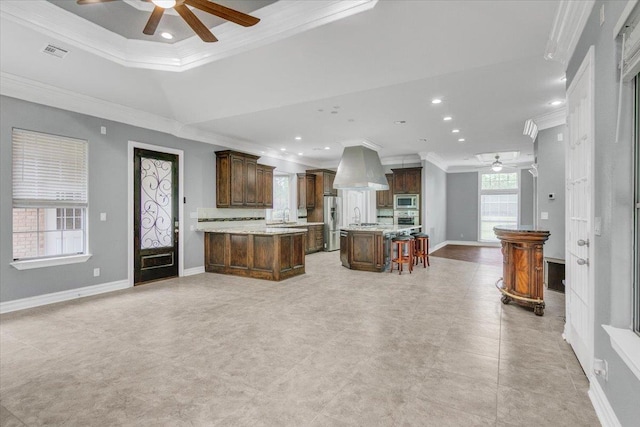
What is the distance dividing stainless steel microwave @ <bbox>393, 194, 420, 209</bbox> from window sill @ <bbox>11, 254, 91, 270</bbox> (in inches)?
303

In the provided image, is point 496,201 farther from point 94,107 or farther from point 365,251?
point 94,107

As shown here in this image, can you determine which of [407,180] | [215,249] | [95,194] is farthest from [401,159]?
[95,194]

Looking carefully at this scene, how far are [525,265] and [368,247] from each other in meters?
3.16

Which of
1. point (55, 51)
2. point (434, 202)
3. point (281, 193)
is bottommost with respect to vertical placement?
point (434, 202)

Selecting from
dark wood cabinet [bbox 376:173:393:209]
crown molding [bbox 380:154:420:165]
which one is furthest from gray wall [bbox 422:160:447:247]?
dark wood cabinet [bbox 376:173:393:209]

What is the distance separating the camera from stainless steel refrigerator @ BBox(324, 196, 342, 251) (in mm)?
9945

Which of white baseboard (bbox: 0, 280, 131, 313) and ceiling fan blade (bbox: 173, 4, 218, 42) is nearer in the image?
ceiling fan blade (bbox: 173, 4, 218, 42)

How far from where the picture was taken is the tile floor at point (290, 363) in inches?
75.4

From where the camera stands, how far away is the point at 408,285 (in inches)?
207

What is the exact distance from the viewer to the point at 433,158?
950cm

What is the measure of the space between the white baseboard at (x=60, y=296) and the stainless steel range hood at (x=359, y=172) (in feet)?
15.0

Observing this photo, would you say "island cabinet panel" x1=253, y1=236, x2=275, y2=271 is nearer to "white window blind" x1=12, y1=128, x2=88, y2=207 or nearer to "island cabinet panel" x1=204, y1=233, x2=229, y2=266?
"island cabinet panel" x1=204, y1=233, x2=229, y2=266

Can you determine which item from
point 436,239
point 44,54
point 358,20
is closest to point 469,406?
point 358,20

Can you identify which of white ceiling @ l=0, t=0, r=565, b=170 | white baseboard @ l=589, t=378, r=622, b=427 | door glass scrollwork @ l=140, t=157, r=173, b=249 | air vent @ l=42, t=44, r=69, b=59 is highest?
air vent @ l=42, t=44, r=69, b=59
